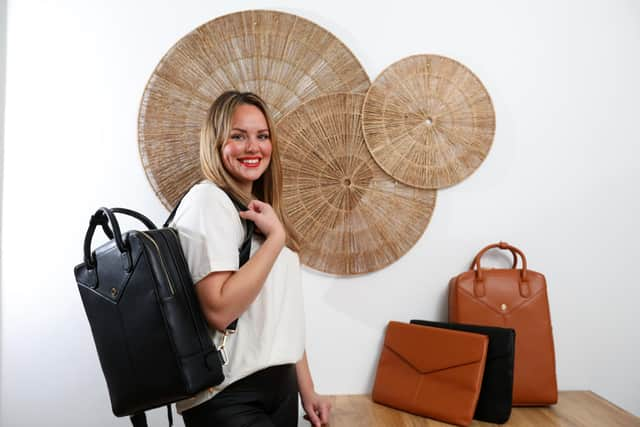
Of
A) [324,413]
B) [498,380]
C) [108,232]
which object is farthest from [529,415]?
[108,232]

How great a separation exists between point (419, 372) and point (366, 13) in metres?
1.14

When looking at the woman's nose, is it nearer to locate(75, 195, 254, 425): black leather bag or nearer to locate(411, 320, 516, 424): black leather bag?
locate(75, 195, 254, 425): black leather bag

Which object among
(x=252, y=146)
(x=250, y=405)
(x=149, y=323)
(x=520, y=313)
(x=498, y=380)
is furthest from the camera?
(x=520, y=313)

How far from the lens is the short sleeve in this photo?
105 cm

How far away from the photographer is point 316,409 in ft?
4.76

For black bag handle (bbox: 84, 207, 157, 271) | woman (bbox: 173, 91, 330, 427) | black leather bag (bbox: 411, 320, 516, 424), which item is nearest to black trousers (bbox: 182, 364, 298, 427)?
woman (bbox: 173, 91, 330, 427)

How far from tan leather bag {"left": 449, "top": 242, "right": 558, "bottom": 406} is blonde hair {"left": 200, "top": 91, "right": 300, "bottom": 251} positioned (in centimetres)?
63

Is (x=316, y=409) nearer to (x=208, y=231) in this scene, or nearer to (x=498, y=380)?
(x=498, y=380)

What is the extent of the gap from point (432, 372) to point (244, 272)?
0.71 metres

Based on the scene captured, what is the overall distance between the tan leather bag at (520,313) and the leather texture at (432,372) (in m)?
0.15

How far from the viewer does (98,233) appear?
1.65 m

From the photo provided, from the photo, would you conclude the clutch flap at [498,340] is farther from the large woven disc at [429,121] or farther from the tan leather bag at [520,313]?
the large woven disc at [429,121]

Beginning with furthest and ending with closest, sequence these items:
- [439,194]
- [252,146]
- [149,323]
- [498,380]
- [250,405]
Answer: [439,194] → [498,380] → [252,146] → [250,405] → [149,323]

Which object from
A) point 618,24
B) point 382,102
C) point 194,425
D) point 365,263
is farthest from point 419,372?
point 618,24
